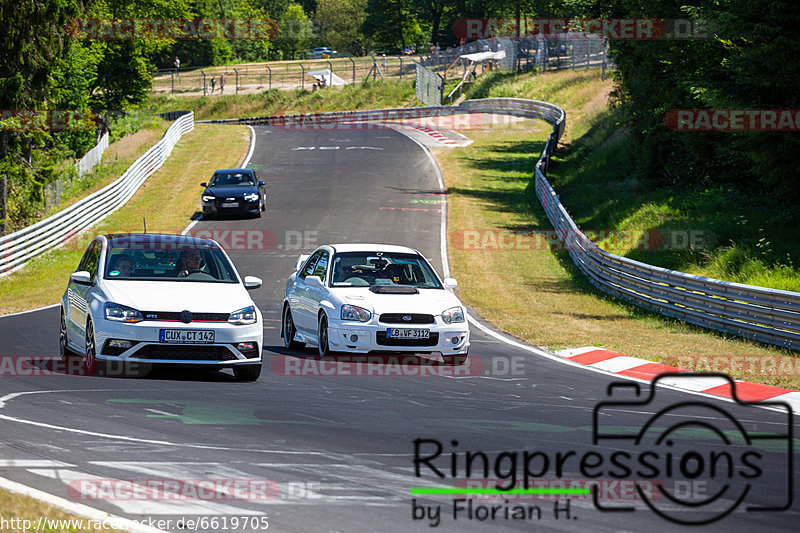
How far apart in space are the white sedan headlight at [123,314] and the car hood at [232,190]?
22.8 meters

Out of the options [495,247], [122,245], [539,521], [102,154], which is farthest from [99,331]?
[102,154]

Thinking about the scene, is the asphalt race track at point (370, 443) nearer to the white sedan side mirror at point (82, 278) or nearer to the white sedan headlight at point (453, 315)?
the white sedan headlight at point (453, 315)

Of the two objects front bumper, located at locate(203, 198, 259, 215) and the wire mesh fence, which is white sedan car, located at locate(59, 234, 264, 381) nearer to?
front bumper, located at locate(203, 198, 259, 215)

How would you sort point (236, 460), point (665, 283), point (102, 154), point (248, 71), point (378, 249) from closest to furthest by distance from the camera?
point (236, 460) → point (378, 249) → point (665, 283) → point (102, 154) → point (248, 71)

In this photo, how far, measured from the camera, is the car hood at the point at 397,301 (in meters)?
12.8

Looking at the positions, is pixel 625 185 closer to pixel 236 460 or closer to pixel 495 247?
pixel 495 247

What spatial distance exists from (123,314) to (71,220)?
22.8 meters

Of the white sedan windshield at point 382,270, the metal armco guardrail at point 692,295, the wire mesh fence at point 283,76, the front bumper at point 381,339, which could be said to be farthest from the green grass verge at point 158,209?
the wire mesh fence at point 283,76

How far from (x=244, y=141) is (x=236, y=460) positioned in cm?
5150

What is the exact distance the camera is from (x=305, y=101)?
8688cm

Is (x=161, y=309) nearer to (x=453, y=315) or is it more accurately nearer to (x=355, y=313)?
(x=355, y=313)

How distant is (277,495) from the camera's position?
6.43 m

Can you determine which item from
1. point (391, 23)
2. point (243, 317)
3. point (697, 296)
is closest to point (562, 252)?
point (697, 296)

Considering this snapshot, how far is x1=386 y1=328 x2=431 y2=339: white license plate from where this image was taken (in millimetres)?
12641
